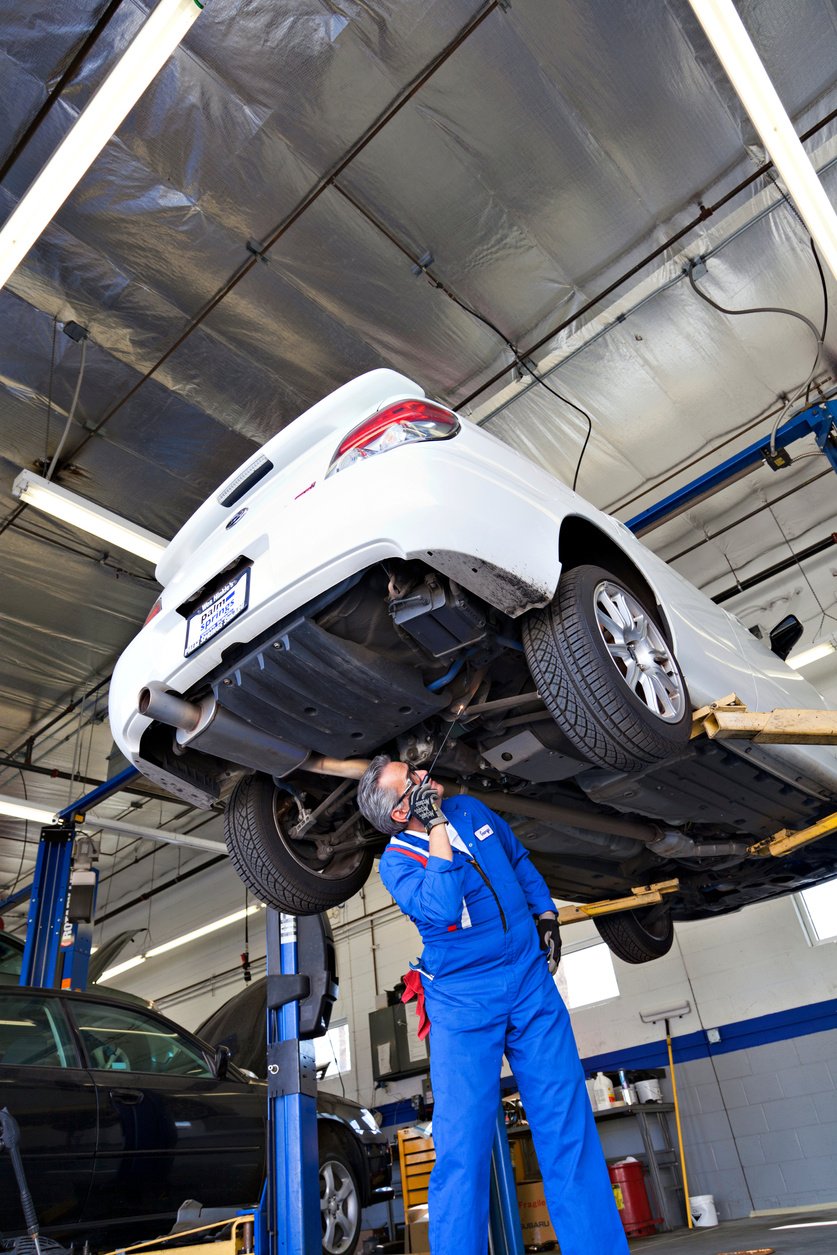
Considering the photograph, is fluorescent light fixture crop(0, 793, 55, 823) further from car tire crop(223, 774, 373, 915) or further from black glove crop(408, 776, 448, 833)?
Answer: black glove crop(408, 776, 448, 833)

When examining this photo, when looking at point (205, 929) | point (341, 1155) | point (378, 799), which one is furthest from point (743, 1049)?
point (205, 929)

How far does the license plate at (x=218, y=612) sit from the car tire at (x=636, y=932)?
2.94 m

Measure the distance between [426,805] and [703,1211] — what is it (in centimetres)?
549

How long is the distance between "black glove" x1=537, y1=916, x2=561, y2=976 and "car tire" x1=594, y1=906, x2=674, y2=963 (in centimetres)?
205

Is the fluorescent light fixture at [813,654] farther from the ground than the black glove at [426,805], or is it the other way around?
the fluorescent light fixture at [813,654]

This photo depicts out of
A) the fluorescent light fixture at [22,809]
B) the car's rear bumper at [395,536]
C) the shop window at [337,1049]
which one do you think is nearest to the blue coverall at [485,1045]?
the car's rear bumper at [395,536]

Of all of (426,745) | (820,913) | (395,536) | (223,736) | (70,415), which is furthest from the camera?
(820,913)

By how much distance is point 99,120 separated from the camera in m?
3.15

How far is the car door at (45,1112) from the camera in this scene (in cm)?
A: 291

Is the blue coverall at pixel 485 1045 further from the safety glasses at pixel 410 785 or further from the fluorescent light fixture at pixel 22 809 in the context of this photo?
the fluorescent light fixture at pixel 22 809

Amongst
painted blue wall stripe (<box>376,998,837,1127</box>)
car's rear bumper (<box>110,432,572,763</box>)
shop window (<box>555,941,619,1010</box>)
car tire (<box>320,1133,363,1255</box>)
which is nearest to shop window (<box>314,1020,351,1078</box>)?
painted blue wall stripe (<box>376,998,837,1127</box>)

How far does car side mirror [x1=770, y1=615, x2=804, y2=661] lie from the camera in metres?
4.29

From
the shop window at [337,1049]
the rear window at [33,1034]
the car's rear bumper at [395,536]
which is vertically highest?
the shop window at [337,1049]

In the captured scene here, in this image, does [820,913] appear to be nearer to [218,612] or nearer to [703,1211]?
[703,1211]
